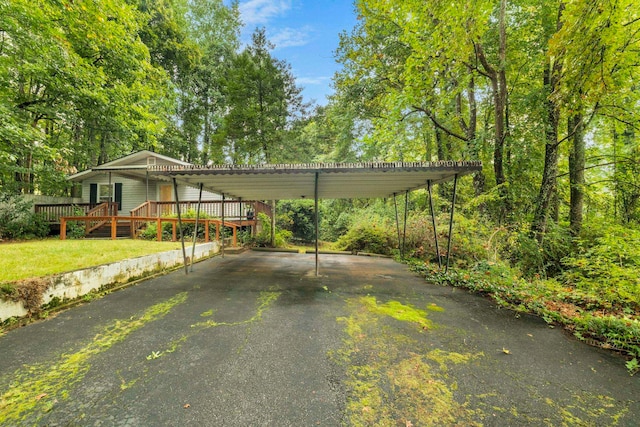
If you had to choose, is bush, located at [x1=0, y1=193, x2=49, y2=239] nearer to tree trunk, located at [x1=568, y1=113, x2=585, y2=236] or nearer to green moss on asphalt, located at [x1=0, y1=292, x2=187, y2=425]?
green moss on asphalt, located at [x1=0, y1=292, x2=187, y2=425]

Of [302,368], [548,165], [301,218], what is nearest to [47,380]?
[302,368]

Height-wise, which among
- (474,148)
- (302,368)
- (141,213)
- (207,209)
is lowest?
A: (302,368)

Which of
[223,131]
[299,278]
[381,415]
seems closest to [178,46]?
[223,131]

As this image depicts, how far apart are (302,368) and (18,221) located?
13441 millimetres

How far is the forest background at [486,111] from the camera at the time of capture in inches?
163

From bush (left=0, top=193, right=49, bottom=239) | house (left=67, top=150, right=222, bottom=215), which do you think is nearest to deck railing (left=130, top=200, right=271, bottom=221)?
house (left=67, top=150, right=222, bottom=215)

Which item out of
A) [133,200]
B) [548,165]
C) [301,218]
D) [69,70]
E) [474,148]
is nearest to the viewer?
[548,165]

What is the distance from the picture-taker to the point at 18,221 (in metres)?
9.46

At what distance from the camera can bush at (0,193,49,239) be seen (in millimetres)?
9102

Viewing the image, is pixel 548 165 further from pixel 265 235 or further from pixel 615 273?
pixel 265 235

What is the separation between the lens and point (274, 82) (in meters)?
13.0

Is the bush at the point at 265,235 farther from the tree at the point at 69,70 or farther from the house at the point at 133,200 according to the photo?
the tree at the point at 69,70

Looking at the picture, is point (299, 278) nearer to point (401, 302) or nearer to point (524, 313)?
point (401, 302)

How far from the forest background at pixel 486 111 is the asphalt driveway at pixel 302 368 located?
984 mm
